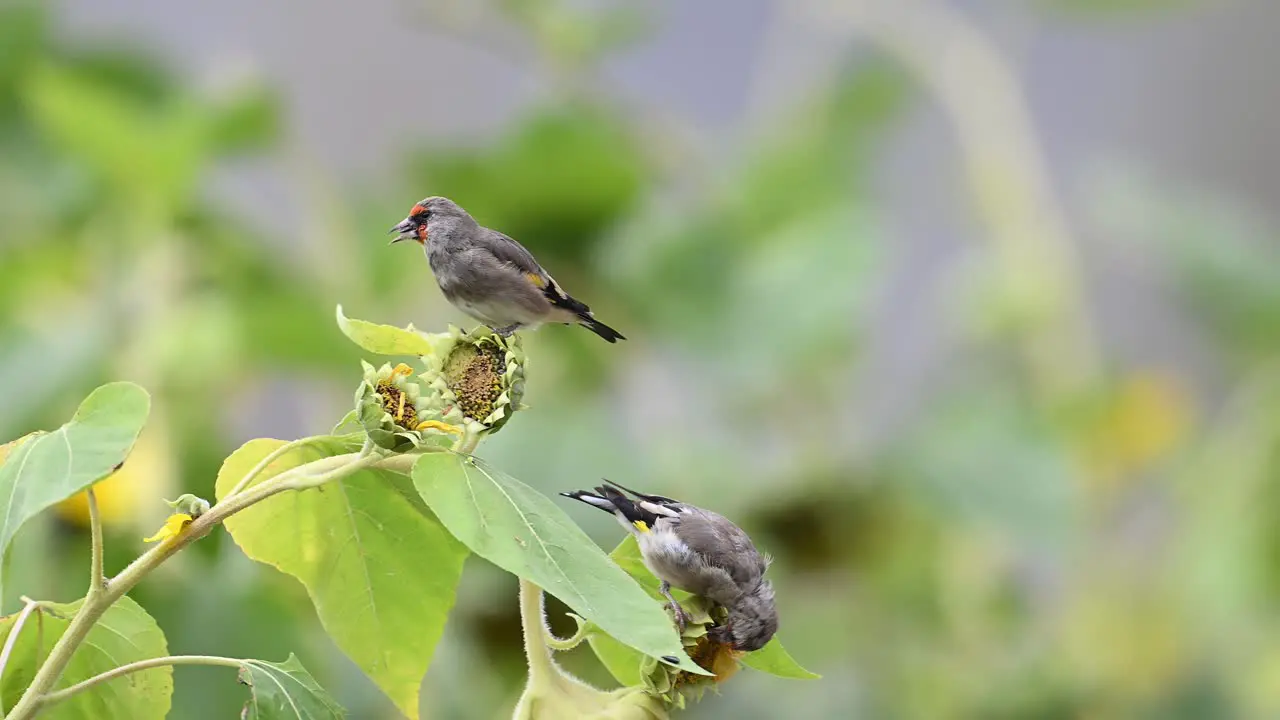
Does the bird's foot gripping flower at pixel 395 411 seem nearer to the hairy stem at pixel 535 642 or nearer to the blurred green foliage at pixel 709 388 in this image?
the hairy stem at pixel 535 642

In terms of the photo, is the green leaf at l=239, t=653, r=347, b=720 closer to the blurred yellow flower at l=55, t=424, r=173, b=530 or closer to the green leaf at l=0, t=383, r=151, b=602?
the green leaf at l=0, t=383, r=151, b=602

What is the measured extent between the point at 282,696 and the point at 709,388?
0.73 m

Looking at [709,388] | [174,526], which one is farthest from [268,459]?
[709,388]

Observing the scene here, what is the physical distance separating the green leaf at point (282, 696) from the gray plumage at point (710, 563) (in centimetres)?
7

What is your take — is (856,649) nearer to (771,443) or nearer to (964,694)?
(964,694)

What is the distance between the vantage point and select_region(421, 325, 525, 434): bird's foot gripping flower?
0.27m

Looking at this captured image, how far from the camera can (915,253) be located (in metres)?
1.88

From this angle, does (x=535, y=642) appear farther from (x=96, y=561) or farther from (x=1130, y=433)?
(x=1130, y=433)

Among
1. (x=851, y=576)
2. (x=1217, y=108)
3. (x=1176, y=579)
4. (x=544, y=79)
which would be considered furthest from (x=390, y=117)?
(x=1217, y=108)

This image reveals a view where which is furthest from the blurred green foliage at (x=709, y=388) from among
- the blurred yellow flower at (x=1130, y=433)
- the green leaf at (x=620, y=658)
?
the green leaf at (x=620, y=658)

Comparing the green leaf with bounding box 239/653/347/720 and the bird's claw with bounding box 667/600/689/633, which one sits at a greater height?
the bird's claw with bounding box 667/600/689/633

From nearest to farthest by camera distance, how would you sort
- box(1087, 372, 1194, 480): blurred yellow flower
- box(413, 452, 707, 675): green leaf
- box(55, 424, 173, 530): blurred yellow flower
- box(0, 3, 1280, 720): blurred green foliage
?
box(413, 452, 707, 675): green leaf
box(55, 424, 173, 530): blurred yellow flower
box(0, 3, 1280, 720): blurred green foliage
box(1087, 372, 1194, 480): blurred yellow flower

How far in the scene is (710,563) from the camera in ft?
0.94

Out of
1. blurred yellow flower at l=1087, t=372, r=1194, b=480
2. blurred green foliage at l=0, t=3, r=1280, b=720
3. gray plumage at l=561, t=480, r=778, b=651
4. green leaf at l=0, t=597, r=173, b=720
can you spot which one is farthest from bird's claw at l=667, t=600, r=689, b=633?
blurred yellow flower at l=1087, t=372, r=1194, b=480
